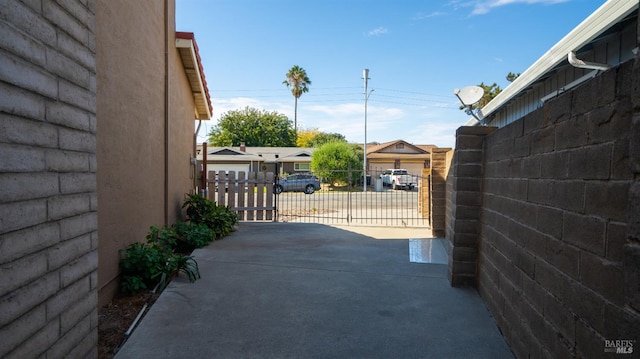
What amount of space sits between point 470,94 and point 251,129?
135ft

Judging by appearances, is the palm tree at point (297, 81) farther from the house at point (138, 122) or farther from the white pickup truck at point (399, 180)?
the house at point (138, 122)

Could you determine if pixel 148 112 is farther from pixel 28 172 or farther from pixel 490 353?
pixel 490 353

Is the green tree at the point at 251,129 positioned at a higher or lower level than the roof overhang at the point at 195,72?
higher

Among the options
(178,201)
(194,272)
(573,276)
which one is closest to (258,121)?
(178,201)

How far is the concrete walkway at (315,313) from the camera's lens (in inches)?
118

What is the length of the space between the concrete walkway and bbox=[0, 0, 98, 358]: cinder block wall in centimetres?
94

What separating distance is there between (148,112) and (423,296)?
452cm

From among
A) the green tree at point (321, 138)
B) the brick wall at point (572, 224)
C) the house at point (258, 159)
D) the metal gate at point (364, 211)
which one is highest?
the green tree at point (321, 138)

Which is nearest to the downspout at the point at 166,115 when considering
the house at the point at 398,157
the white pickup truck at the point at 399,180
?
the white pickup truck at the point at 399,180

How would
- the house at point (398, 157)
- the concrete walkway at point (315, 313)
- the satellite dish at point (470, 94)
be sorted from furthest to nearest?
the house at point (398, 157)
the satellite dish at point (470, 94)
the concrete walkway at point (315, 313)

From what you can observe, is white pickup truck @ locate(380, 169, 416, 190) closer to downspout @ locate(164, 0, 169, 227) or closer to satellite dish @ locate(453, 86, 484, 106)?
satellite dish @ locate(453, 86, 484, 106)

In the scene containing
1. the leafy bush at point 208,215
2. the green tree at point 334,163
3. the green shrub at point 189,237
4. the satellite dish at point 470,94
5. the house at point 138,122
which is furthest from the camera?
the green tree at point 334,163

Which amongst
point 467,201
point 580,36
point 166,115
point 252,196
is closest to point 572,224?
point 467,201

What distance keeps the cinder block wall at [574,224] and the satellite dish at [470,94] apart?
4.18m
